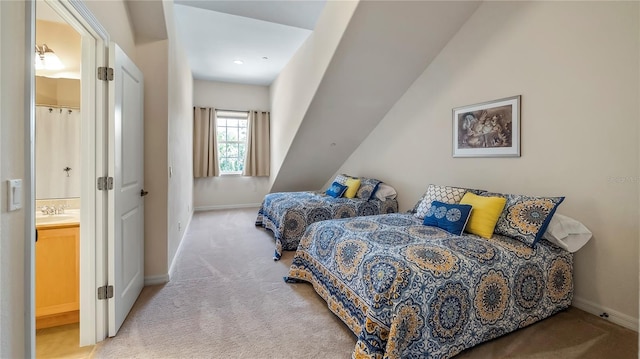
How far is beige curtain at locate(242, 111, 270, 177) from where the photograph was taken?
6.42m

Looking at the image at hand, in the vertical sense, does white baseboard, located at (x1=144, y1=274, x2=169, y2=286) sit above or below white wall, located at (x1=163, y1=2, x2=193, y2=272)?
below

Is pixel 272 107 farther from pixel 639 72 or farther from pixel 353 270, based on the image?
pixel 639 72

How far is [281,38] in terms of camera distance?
160 inches

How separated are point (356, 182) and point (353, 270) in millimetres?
2440

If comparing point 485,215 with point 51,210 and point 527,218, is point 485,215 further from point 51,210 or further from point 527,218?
point 51,210

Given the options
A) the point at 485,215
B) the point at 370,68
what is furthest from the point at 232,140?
the point at 485,215

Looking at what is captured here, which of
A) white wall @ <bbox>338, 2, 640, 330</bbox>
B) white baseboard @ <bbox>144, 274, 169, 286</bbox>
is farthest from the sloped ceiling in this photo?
white baseboard @ <bbox>144, 274, 169, 286</bbox>

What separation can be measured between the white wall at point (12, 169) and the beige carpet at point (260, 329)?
92 centimetres

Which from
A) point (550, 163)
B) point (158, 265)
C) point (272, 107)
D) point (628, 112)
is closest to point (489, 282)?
point (550, 163)

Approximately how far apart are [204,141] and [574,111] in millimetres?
5880

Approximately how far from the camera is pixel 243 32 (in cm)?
384

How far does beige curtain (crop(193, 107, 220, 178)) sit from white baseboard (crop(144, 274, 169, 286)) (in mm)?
3788

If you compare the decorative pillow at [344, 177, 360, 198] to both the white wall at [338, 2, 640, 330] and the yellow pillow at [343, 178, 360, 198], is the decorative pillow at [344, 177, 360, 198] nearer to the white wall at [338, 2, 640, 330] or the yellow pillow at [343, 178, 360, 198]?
the yellow pillow at [343, 178, 360, 198]

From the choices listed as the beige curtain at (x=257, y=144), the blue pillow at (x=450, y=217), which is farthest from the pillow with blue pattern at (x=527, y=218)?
the beige curtain at (x=257, y=144)
